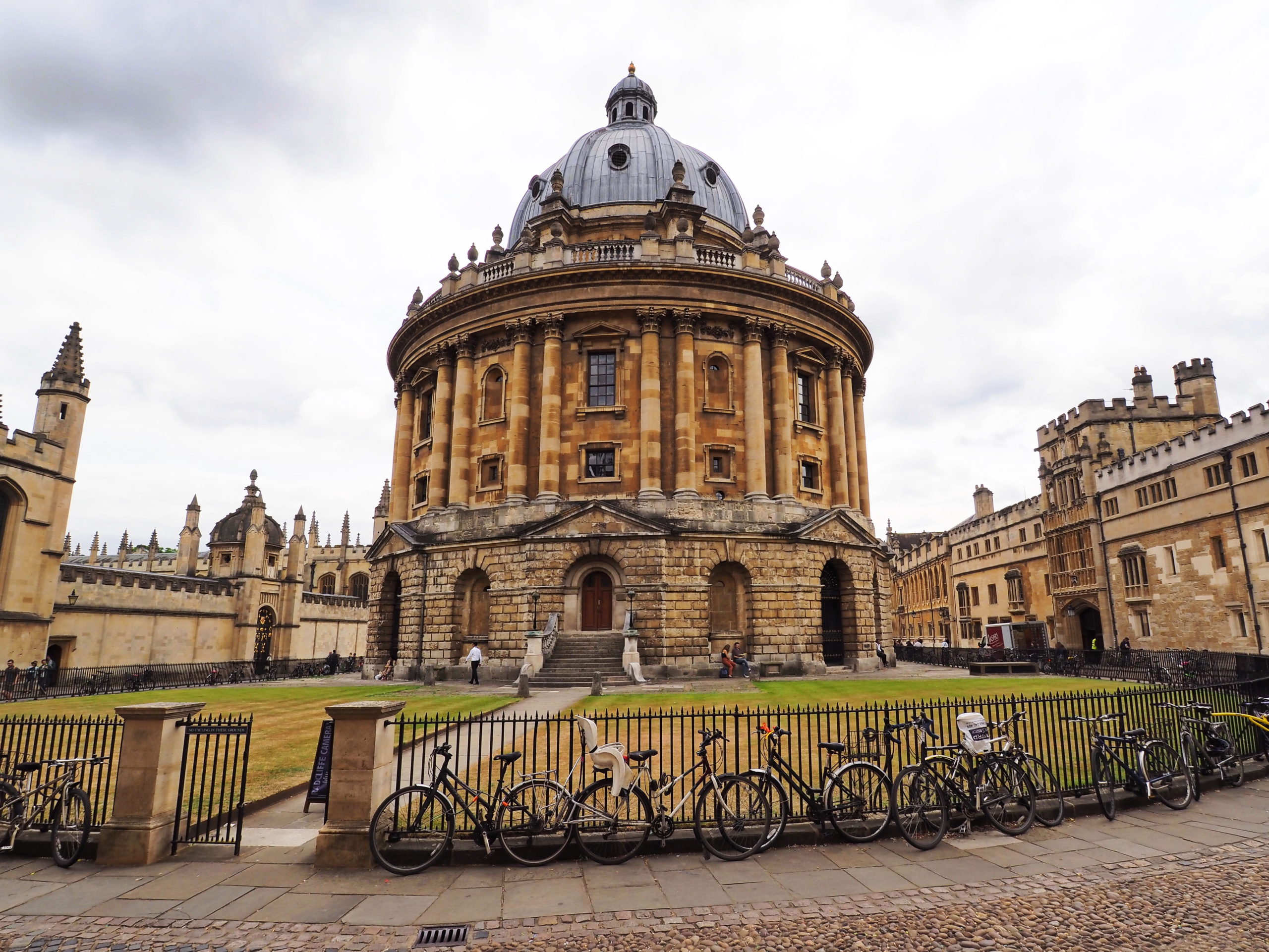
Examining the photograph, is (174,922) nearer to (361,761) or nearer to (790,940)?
(361,761)

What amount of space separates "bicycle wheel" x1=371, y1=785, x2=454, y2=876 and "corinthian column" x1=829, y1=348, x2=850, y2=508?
98.2ft

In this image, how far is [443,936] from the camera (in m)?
5.94

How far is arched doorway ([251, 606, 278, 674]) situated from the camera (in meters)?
47.2

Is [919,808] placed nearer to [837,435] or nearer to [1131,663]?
[837,435]

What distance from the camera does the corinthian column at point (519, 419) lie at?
3186 cm

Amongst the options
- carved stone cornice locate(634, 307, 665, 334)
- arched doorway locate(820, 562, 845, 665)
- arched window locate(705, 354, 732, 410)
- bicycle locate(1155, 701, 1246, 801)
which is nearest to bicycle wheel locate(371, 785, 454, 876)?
bicycle locate(1155, 701, 1246, 801)

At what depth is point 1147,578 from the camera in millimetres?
38656

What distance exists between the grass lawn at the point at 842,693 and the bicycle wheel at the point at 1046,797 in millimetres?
6934

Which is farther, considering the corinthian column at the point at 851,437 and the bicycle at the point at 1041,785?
the corinthian column at the point at 851,437

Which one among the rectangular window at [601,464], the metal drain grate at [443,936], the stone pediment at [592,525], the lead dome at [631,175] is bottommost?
the metal drain grate at [443,936]

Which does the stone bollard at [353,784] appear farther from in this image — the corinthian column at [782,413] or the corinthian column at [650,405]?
the corinthian column at [782,413]

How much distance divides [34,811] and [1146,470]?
45.6 meters

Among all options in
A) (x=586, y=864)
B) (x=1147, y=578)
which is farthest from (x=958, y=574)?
(x=586, y=864)

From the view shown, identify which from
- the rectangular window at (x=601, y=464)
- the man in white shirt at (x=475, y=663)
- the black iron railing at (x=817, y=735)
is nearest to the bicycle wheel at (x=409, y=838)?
the black iron railing at (x=817, y=735)
